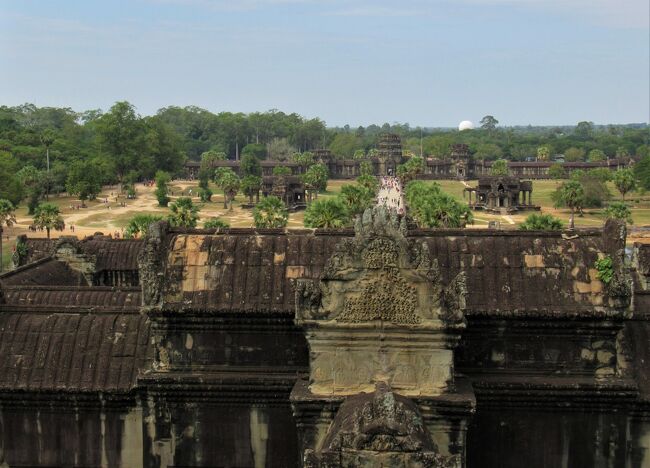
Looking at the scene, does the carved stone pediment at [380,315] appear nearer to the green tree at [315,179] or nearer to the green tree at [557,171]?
the green tree at [315,179]

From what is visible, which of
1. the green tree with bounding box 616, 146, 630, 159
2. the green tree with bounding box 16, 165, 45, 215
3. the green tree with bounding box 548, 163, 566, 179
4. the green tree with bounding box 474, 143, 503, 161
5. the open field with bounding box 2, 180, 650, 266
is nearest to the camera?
the open field with bounding box 2, 180, 650, 266

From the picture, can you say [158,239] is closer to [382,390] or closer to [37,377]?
[37,377]

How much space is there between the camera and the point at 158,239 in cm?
1176

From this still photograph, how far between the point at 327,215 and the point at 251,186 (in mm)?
53445

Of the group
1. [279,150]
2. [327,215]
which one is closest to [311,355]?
[327,215]

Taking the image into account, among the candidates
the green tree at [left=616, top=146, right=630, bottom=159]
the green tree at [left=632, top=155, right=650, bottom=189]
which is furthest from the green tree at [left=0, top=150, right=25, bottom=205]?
the green tree at [left=616, top=146, right=630, bottom=159]

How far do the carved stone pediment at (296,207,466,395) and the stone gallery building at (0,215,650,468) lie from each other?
0.02m

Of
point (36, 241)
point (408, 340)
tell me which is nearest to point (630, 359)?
point (408, 340)

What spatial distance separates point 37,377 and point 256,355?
3369 mm

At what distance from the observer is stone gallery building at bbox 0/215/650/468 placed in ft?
33.1

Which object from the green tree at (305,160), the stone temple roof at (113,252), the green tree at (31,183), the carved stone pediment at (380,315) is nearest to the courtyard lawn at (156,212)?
the green tree at (31,183)

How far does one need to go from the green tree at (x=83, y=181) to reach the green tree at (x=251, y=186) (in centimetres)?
1794

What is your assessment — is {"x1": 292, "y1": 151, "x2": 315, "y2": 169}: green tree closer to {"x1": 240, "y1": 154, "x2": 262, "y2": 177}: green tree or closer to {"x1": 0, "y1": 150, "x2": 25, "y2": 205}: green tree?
{"x1": 240, "y1": 154, "x2": 262, "y2": 177}: green tree

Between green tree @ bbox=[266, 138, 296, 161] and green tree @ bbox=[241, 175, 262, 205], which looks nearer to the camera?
green tree @ bbox=[241, 175, 262, 205]
